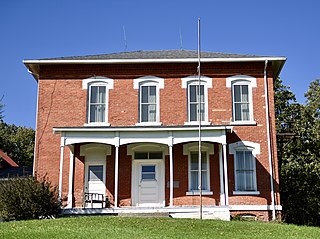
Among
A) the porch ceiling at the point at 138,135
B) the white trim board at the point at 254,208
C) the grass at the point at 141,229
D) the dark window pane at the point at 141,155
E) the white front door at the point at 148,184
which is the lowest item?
the grass at the point at 141,229

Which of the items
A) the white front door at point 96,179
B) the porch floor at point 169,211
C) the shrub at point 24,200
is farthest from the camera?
the white front door at point 96,179

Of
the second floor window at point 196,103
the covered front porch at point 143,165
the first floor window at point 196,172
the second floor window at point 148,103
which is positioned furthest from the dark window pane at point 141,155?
the second floor window at point 196,103

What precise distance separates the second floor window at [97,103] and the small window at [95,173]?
2.12m

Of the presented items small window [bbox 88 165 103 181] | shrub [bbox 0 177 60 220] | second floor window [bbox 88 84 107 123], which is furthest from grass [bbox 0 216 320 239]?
second floor window [bbox 88 84 107 123]

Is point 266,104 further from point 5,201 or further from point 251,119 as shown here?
point 5,201

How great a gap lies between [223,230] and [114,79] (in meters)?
9.94

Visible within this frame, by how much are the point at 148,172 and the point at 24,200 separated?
19.0 feet

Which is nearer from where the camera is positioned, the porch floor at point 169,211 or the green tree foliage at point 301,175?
the porch floor at point 169,211

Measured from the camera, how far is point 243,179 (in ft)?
64.3

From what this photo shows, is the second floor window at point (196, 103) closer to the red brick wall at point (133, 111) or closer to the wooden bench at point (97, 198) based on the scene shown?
the red brick wall at point (133, 111)

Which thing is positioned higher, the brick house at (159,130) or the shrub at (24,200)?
the brick house at (159,130)

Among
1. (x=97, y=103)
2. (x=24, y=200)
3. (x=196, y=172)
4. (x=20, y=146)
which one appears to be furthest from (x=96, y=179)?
(x=20, y=146)

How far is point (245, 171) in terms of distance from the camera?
19.7 metres

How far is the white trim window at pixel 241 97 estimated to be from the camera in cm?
2031
